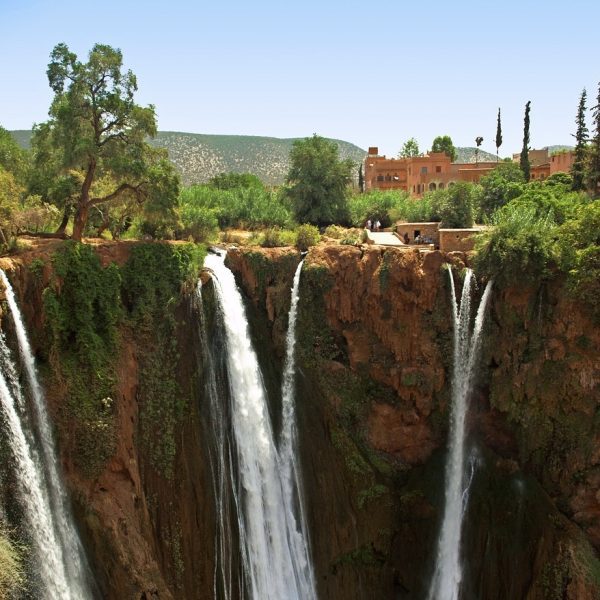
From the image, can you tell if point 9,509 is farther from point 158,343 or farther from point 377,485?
point 377,485

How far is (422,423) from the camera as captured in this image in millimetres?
24359

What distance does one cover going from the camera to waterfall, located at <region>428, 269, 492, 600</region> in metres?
22.8

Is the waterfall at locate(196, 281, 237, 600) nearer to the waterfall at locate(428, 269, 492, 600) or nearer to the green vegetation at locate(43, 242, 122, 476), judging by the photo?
the green vegetation at locate(43, 242, 122, 476)

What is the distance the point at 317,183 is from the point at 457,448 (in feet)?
50.1

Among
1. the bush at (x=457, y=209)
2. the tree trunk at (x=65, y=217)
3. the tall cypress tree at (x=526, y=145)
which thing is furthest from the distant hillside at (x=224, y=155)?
the tree trunk at (x=65, y=217)

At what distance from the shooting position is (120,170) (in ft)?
71.0

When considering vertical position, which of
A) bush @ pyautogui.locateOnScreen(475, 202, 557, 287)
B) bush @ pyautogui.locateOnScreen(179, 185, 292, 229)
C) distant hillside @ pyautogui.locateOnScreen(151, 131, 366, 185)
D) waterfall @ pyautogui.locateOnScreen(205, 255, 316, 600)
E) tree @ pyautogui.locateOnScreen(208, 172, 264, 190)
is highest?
distant hillside @ pyautogui.locateOnScreen(151, 131, 366, 185)

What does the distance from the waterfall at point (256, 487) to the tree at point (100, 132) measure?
4082 millimetres

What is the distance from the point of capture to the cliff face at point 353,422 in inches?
737

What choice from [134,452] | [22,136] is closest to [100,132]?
[134,452]

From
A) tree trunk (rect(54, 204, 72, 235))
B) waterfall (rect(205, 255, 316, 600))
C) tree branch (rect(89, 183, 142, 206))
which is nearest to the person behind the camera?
waterfall (rect(205, 255, 316, 600))

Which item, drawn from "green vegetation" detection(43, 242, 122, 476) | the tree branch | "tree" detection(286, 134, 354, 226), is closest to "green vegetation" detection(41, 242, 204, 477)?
"green vegetation" detection(43, 242, 122, 476)

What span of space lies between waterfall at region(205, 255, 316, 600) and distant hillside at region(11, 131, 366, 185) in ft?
252

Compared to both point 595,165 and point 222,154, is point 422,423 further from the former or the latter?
point 222,154
